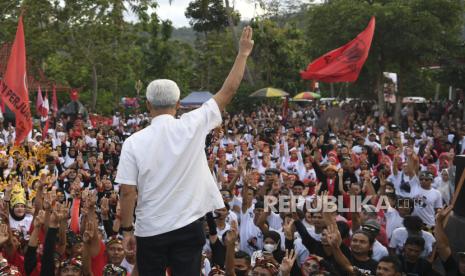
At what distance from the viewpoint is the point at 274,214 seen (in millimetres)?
7227

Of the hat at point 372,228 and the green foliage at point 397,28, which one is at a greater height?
the green foliage at point 397,28

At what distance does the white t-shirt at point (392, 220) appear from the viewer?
275 inches

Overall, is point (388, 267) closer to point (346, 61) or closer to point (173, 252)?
point (173, 252)

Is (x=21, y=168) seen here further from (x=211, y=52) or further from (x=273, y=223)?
(x=211, y=52)

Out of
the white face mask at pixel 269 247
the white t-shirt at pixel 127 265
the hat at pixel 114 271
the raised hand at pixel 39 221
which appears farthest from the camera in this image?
the white face mask at pixel 269 247

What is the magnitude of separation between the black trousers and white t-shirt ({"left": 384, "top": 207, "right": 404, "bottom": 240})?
432cm

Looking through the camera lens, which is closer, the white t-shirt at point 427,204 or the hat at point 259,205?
the hat at point 259,205

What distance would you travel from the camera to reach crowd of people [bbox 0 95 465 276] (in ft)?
15.7

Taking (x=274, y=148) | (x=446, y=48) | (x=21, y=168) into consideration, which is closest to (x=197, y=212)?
(x=21, y=168)

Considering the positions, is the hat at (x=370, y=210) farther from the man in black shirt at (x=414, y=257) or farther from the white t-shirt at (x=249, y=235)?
the man in black shirt at (x=414, y=257)

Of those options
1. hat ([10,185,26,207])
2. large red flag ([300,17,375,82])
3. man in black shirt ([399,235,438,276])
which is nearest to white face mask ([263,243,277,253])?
man in black shirt ([399,235,438,276])

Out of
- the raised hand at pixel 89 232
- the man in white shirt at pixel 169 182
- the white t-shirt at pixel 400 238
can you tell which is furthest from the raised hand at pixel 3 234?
the white t-shirt at pixel 400 238

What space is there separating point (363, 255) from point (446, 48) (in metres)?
16.1

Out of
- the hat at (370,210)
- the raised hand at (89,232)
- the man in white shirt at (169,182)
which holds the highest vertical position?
the man in white shirt at (169,182)
